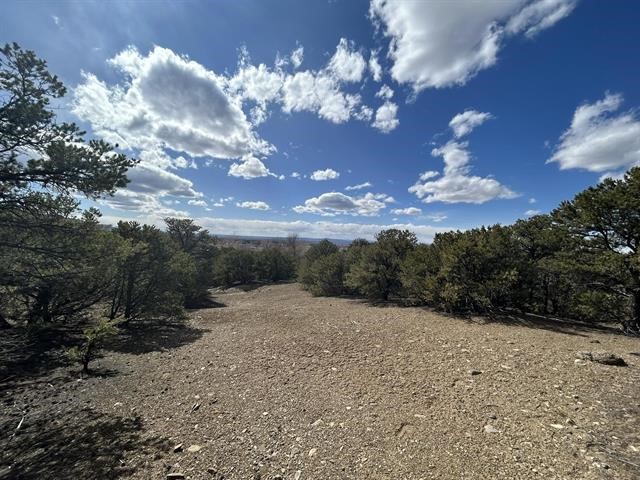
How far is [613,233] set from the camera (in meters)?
10.2

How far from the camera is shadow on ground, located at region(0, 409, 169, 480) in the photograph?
3.69 metres

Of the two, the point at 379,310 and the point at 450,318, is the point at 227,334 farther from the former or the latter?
the point at 450,318

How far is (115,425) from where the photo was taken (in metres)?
4.77

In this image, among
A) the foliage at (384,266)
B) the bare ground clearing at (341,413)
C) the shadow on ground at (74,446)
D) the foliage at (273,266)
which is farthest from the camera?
the foliage at (273,266)

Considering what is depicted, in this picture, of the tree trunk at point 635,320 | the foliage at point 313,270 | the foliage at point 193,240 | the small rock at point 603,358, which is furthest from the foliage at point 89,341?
the foliage at point 193,240

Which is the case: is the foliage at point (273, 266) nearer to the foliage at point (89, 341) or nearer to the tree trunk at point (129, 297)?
the tree trunk at point (129, 297)

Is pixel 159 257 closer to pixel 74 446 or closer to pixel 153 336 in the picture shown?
pixel 153 336

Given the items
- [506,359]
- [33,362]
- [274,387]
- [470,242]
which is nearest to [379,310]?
[470,242]

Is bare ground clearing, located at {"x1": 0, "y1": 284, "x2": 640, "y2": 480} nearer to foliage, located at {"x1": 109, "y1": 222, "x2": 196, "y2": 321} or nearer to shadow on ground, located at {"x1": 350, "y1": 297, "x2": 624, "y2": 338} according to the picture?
shadow on ground, located at {"x1": 350, "y1": 297, "x2": 624, "y2": 338}

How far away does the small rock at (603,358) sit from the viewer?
606 centimetres

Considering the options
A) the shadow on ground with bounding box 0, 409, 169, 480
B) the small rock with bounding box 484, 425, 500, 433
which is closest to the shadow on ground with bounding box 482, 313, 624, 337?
the small rock with bounding box 484, 425, 500, 433

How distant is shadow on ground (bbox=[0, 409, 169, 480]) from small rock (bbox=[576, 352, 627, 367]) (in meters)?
9.20

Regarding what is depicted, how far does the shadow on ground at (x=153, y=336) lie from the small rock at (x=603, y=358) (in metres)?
11.9

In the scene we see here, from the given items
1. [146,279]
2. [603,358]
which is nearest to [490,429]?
[603,358]
